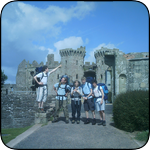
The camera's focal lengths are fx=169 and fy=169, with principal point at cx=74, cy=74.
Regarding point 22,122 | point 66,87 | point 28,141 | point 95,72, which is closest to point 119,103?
point 66,87

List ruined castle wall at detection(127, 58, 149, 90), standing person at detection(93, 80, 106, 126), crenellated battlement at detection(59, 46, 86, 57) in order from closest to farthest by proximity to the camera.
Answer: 1. standing person at detection(93, 80, 106, 126)
2. ruined castle wall at detection(127, 58, 149, 90)
3. crenellated battlement at detection(59, 46, 86, 57)

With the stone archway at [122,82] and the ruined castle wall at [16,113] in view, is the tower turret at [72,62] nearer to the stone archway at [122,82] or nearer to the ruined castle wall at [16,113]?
the ruined castle wall at [16,113]

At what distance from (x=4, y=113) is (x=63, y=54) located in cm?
4612

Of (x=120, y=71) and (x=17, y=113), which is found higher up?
(x=120, y=71)

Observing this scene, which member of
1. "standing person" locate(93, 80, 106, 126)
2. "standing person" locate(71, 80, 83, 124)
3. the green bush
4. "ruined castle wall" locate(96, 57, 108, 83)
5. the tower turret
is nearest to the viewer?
the green bush

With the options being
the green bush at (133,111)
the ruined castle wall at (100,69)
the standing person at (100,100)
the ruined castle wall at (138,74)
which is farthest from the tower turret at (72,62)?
the green bush at (133,111)

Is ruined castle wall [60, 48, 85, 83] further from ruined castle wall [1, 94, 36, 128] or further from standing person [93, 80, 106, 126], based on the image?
standing person [93, 80, 106, 126]

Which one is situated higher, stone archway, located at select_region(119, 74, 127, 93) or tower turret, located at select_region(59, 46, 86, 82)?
tower turret, located at select_region(59, 46, 86, 82)

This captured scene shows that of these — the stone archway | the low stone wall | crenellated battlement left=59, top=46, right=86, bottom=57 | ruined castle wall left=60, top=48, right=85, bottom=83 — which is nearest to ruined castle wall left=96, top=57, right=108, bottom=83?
ruined castle wall left=60, top=48, right=85, bottom=83

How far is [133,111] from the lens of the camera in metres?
4.95

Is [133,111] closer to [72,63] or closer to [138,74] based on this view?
[138,74]

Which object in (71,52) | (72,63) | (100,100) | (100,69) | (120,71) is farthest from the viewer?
(71,52)

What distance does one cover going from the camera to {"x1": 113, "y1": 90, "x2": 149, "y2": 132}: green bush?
4840mm

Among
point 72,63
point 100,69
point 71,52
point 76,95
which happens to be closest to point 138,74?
point 76,95
